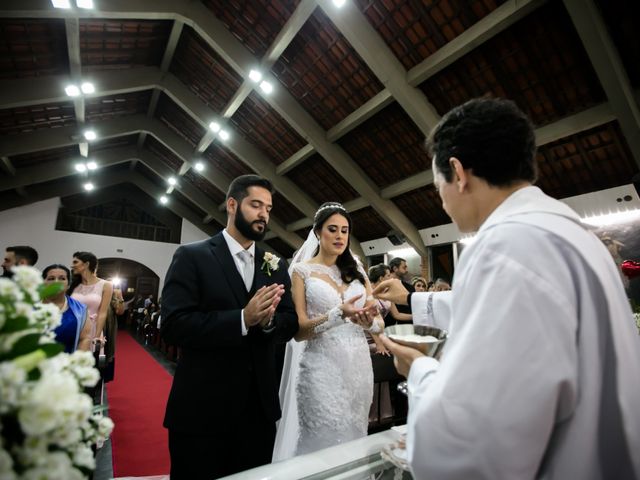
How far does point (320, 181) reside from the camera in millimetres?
10758

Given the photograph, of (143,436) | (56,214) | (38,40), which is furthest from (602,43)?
(56,214)

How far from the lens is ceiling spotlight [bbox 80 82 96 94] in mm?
7748

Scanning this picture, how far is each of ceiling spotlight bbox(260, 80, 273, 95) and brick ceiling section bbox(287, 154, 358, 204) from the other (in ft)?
8.22

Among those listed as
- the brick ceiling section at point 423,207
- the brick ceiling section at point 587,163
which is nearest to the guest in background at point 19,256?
the brick ceiling section at point 423,207

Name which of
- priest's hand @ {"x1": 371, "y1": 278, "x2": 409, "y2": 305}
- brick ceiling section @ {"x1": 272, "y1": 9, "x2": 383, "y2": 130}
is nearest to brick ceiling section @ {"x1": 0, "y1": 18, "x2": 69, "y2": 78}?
brick ceiling section @ {"x1": 272, "y1": 9, "x2": 383, "y2": 130}

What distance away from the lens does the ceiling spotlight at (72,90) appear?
7.64 metres

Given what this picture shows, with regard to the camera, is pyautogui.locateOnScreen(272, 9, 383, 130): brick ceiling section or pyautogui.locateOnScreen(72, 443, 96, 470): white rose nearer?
pyautogui.locateOnScreen(72, 443, 96, 470): white rose

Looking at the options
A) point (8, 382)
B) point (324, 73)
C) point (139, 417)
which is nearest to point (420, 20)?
point (324, 73)

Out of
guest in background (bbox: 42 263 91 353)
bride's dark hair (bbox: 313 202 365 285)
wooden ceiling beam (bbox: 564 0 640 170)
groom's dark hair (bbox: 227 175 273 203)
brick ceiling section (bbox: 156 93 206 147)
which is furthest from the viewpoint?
brick ceiling section (bbox: 156 93 206 147)

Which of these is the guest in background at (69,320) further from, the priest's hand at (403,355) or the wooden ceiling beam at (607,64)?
the wooden ceiling beam at (607,64)

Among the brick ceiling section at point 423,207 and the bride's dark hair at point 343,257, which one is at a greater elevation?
the brick ceiling section at point 423,207

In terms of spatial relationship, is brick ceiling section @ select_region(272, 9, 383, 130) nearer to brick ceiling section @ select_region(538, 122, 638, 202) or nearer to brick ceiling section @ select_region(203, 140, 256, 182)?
brick ceiling section @ select_region(538, 122, 638, 202)

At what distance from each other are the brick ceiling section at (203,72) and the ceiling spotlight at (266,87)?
111cm

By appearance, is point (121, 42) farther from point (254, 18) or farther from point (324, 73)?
point (324, 73)
